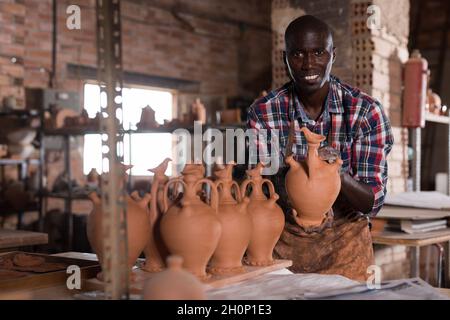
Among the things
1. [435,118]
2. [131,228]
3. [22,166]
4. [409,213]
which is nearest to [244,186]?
[131,228]

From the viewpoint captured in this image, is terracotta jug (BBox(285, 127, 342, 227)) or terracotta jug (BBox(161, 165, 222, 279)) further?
terracotta jug (BBox(285, 127, 342, 227))

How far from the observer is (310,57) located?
2.70m

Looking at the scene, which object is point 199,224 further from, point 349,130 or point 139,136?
point 139,136

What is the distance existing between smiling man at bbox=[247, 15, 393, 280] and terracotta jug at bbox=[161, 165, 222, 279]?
30.5 inches

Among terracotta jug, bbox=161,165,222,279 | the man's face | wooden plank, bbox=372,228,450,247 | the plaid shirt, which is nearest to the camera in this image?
terracotta jug, bbox=161,165,222,279

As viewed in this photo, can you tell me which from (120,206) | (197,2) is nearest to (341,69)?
(120,206)

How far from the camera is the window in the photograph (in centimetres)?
761

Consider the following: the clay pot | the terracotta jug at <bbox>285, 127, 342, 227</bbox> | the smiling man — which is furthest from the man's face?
the clay pot

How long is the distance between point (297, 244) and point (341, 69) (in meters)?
1.98

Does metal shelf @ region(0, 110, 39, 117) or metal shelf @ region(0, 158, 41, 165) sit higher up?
metal shelf @ region(0, 110, 39, 117)

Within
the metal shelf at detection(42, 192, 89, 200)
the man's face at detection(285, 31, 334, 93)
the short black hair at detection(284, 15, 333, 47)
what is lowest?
the metal shelf at detection(42, 192, 89, 200)

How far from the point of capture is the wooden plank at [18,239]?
3525 millimetres

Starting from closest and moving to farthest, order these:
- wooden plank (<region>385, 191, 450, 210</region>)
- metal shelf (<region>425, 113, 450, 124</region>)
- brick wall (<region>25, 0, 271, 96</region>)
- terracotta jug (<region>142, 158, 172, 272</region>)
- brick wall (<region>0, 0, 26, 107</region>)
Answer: terracotta jug (<region>142, 158, 172, 272</region>), wooden plank (<region>385, 191, 450, 210</region>), metal shelf (<region>425, 113, 450, 124</region>), brick wall (<region>0, 0, 26, 107</region>), brick wall (<region>25, 0, 271, 96</region>)

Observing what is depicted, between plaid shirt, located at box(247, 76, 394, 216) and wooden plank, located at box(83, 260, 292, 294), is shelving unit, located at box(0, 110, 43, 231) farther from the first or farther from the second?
wooden plank, located at box(83, 260, 292, 294)
